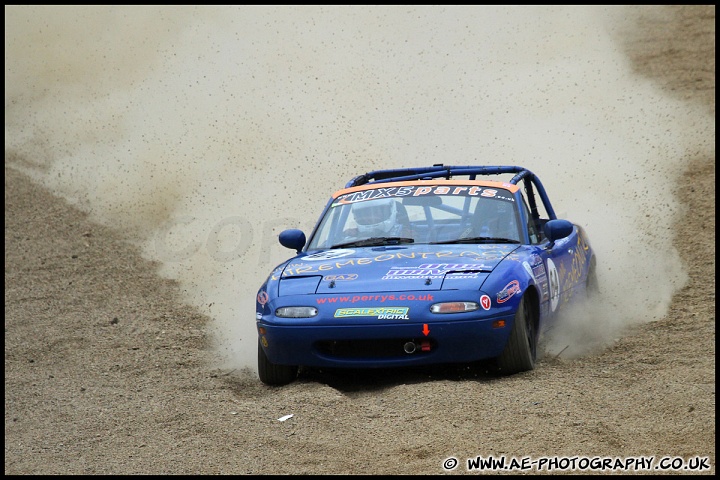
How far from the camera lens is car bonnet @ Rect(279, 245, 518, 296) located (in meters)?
6.68

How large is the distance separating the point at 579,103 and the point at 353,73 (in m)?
4.26

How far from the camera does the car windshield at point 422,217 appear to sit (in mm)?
7711

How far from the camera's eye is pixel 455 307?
6477 mm

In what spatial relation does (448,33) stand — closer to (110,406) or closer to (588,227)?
(588,227)

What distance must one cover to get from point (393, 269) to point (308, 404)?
1222 mm

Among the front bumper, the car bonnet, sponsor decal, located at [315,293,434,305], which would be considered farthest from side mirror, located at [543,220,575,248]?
sponsor decal, located at [315,293,434,305]

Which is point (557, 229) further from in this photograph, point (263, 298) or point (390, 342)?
point (263, 298)

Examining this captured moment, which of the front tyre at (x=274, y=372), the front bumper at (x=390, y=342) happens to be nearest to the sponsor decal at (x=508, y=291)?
the front bumper at (x=390, y=342)

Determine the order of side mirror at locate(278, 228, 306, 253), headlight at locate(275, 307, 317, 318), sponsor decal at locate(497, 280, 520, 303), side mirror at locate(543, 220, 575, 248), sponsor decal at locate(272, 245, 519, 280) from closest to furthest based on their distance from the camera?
sponsor decal at locate(497, 280, 520, 303), headlight at locate(275, 307, 317, 318), sponsor decal at locate(272, 245, 519, 280), side mirror at locate(543, 220, 575, 248), side mirror at locate(278, 228, 306, 253)

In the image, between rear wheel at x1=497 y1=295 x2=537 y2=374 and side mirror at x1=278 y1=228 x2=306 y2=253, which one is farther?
side mirror at x1=278 y1=228 x2=306 y2=253

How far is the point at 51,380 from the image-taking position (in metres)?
7.79

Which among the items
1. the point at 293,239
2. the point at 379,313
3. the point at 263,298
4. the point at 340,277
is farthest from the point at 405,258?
the point at 293,239

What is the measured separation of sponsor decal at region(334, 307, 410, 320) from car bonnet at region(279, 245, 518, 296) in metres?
0.18

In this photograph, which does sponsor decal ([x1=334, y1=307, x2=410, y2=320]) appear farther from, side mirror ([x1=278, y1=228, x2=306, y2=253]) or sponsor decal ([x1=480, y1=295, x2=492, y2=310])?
side mirror ([x1=278, y1=228, x2=306, y2=253])
